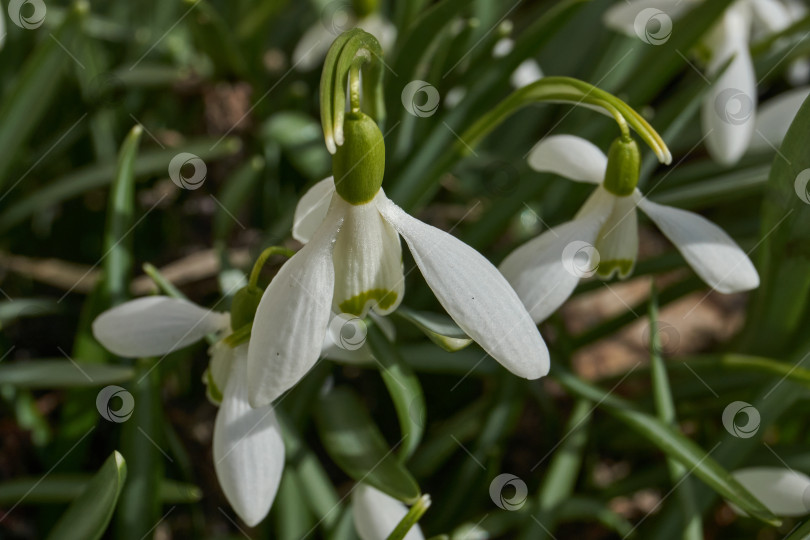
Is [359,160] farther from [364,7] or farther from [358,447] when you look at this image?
[364,7]

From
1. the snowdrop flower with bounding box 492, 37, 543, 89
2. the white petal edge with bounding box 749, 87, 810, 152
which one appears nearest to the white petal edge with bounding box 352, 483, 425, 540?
the snowdrop flower with bounding box 492, 37, 543, 89

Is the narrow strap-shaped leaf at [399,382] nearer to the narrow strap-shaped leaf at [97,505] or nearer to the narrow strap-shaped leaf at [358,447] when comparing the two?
the narrow strap-shaped leaf at [358,447]

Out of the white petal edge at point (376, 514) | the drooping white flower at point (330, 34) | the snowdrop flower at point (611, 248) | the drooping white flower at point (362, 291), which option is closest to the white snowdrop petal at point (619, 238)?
the snowdrop flower at point (611, 248)

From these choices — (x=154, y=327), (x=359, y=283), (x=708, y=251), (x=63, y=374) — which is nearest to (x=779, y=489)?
(x=708, y=251)

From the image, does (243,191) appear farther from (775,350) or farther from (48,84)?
(775,350)

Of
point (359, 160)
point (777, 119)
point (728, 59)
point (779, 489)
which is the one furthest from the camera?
point (777, 119)

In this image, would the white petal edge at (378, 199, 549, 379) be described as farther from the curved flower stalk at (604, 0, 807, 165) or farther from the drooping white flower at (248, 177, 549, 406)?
the curved flower stalk at (604, 0, 807, 165)
